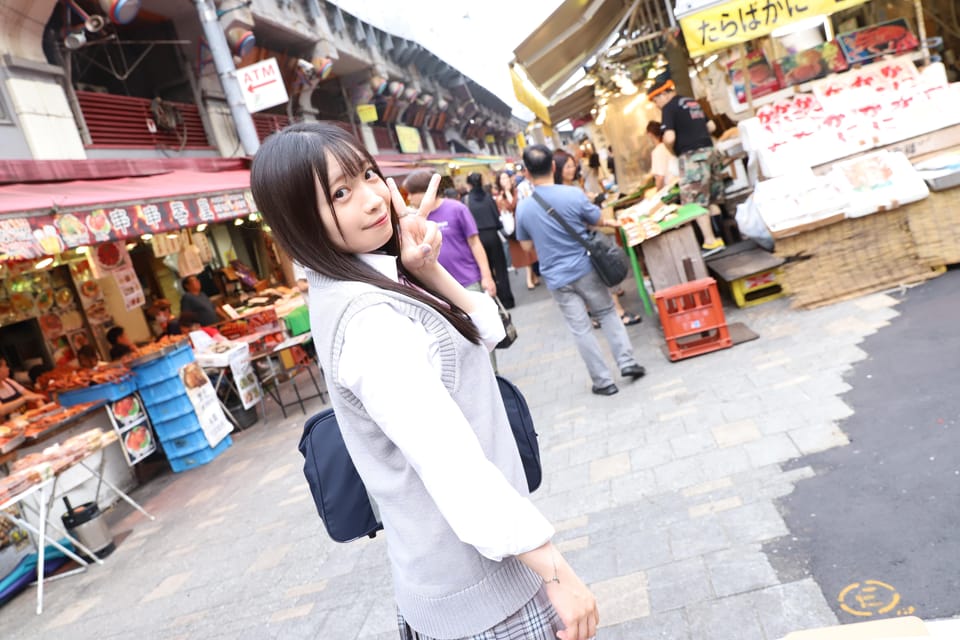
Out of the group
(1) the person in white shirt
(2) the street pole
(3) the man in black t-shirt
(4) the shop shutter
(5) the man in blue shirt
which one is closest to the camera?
(5) the man in blue shirt

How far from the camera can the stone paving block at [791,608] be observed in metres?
2.65

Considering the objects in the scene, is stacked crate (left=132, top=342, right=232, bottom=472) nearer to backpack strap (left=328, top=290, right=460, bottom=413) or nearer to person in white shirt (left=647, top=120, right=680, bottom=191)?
person in white shirt (left=647, top=120, right=680, bottom=191)

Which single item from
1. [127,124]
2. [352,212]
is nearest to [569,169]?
[352,212]

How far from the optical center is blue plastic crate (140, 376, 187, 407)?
7.62 m

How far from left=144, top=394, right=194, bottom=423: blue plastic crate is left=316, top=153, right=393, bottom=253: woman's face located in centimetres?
686

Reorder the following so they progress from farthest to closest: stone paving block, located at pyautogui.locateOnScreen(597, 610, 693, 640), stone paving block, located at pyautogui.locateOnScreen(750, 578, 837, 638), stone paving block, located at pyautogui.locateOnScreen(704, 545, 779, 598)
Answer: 1. stone paving block, located at pyautogui.locateOnScreen(704, 545, 779, 598)
2. stone paving block, located at pyautogui.locateOnScreen(597, 610, 693, 640)
3. stone paving block, located at pyautogui.locateOnScreen(750, 578, 837, 638)

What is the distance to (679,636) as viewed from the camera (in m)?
2.81

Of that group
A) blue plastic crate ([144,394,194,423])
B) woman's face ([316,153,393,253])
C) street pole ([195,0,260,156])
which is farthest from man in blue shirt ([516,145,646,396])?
street pole ([195,0,260,156])

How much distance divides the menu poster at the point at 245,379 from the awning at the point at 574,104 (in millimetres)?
10815

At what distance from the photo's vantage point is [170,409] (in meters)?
7.71

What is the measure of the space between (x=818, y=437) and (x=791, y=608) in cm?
159

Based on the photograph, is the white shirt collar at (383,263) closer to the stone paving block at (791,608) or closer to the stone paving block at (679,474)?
the stone paving block at (791,608)

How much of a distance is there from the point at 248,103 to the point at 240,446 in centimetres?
509

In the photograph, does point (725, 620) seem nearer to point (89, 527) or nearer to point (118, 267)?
point (89, 527)
